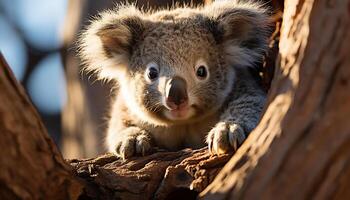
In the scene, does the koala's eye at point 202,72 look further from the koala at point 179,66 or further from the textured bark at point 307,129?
the textured bark at point 307,129

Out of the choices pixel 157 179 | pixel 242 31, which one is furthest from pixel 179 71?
pixel 157 179

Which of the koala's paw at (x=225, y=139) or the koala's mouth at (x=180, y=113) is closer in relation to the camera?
the koala's paw at (x=225, y=139)

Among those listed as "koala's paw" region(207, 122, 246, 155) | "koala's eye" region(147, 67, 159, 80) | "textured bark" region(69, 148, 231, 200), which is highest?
"koala's eye" region(147, 67, 159, 80)

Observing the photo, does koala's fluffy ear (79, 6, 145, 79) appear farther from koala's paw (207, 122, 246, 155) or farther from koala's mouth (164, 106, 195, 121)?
koala's paw (207, 122, 246, 155)

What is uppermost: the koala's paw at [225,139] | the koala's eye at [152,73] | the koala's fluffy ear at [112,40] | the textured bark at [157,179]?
the koala's fluffy ear at [112,40]

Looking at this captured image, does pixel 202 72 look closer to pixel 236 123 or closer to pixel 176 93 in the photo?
pixel 176 93

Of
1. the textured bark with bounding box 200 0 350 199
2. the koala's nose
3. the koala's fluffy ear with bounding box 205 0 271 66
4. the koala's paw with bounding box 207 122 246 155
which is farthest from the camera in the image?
the koala's fluffy ear with bounding box 205 0 271 66

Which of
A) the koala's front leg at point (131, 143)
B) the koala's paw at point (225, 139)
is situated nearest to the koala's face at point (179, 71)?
the koala's front leg at point (131, 143)

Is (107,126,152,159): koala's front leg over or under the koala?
under

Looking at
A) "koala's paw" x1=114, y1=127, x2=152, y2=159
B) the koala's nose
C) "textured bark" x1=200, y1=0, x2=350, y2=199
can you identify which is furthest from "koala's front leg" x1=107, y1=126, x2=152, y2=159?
"textured bark" x1=200, y1=0, x2=350, y2=199
